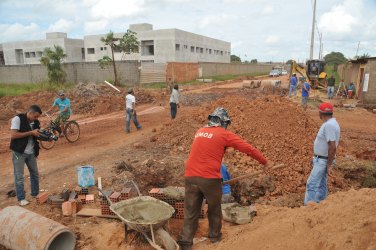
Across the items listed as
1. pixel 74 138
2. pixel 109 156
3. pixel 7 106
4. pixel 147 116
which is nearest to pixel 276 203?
pixel 109 156

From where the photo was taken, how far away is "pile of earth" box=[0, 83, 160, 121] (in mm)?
17297

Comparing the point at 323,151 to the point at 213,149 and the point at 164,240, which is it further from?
the point at 164,240

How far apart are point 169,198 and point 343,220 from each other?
2.62m

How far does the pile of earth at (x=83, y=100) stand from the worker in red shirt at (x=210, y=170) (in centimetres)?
1363

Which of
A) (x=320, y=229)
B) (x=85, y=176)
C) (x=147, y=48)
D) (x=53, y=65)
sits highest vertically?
(x=147, y=48)

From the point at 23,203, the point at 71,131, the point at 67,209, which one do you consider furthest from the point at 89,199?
the point at 71,131

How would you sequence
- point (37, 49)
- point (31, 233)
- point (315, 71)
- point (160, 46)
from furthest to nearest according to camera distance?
point (37, 49) < point (160, 46) < point (315, 71) < point (31, 233)

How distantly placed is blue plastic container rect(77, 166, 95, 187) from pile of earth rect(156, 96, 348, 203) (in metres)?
2.97

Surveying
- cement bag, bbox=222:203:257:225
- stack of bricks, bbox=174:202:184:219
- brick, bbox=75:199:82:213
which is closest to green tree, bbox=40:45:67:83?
brick, bbox=75:199:82:213

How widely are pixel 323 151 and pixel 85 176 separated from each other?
4.44 metres

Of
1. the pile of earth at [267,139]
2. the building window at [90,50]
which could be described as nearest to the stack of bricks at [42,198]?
the pile of earth at [267,139]

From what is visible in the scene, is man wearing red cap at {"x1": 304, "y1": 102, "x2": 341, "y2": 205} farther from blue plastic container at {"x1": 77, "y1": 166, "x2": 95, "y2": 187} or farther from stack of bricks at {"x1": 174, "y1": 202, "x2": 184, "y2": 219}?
blue plastic container at {"x1": 77, "y1": 166, "x2": 95, "y2": 187}

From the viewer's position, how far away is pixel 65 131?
404 inches

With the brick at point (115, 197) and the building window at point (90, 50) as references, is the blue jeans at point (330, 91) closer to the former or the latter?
the brick at point (115, 197)
